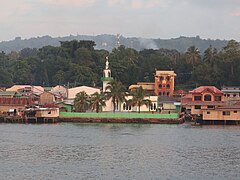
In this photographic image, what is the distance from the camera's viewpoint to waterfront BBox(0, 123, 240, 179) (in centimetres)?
3052

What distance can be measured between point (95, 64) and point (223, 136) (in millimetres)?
47536

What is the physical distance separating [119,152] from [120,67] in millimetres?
50641

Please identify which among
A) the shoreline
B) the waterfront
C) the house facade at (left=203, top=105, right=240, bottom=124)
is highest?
the house facade at (left=203, top=105, right=240, bottom=124)

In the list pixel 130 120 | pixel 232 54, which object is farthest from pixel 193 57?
pixel 130 120

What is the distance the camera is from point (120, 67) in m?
87.4

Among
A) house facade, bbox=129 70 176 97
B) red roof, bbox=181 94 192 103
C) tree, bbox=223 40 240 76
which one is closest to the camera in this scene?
red roof, bbox=181 94 192 103

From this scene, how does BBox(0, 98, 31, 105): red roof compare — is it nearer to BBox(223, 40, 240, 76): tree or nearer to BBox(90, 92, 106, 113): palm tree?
BBox(90, 92, 106, 113): palm tree

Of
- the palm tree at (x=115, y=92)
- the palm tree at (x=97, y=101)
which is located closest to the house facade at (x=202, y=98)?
the palm tree at (x=115, y=92)

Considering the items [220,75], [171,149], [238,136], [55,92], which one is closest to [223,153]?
[171,149]

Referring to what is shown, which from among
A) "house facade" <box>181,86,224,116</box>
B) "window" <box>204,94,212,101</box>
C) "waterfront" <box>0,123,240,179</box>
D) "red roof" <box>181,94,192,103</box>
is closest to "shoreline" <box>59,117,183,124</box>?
"waterfront" <box>0,123,240,179</box>

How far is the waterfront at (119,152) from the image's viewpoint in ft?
100

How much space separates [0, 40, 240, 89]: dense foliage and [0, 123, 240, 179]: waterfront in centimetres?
2894

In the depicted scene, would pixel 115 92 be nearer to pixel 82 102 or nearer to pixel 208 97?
→ pixel 82 102

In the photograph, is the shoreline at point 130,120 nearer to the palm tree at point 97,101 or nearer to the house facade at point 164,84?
the palm tree at point 97,101
